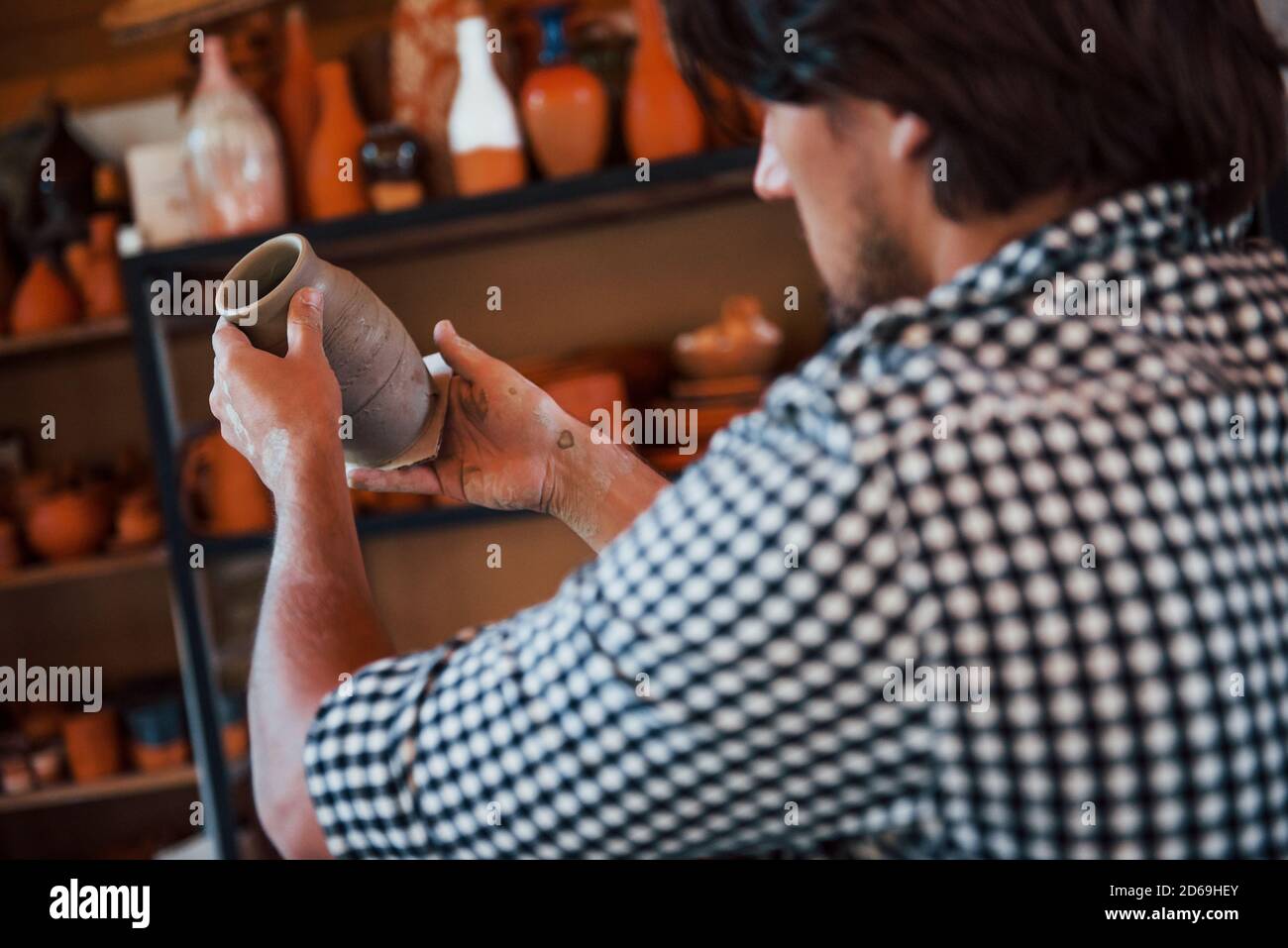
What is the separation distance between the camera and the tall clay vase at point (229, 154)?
1.84 m

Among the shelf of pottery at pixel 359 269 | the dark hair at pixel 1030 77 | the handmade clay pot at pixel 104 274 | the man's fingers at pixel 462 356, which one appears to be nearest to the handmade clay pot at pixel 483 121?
the shelf of pottery at pixel 359 269

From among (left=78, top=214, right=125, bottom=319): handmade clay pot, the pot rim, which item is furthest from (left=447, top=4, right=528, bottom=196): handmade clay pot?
the pot rim

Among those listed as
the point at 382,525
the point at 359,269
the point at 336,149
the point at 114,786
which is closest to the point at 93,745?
the point at 114,786

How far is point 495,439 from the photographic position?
0.84 m

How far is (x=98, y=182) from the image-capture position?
6.98 ft

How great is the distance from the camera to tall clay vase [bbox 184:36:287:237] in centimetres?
184

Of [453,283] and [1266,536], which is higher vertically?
[453,283]

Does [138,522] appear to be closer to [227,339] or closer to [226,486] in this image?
[226,486]

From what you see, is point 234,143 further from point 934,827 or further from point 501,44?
point 934,827

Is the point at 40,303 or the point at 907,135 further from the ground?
the point at 40,303

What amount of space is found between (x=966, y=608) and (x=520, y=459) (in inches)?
17.3

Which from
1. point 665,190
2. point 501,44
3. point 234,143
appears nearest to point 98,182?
point 234,143
